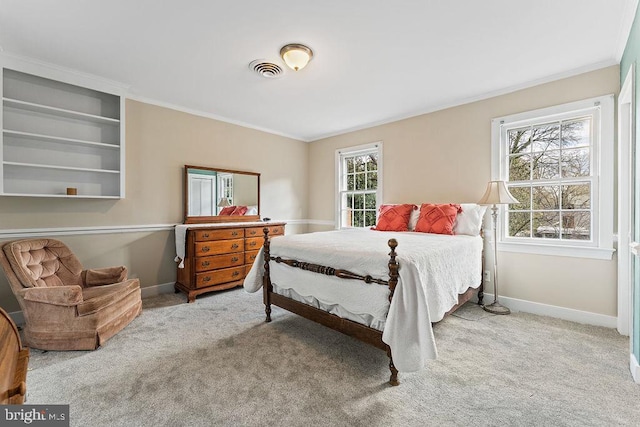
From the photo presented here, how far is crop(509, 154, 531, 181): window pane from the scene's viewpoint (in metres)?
3.31

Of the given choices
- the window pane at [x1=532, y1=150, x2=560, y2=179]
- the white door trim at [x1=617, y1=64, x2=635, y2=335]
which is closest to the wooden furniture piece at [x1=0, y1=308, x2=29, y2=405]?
the white door trim at [x1=617, y1=64, x2=635, y2=335]

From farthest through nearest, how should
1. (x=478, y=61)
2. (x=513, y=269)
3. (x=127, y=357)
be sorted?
(x=513, y=269) < (x=478, y=61) < (x=127, y=357)

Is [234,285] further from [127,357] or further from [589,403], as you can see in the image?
[589,403]

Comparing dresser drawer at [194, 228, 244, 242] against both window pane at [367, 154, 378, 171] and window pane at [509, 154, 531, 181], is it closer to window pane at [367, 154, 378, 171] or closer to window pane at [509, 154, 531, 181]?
window pane at [367, 154, 378, 171]

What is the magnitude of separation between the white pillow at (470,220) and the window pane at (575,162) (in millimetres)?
872

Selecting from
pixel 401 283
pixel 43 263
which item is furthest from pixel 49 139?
pixel 401 283

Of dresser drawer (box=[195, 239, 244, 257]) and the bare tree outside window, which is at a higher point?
the bare tree outside window

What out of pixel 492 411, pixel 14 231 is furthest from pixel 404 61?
pixel 14 231

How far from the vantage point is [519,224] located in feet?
11.1

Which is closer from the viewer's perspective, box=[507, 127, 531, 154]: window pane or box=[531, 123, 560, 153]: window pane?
box=[531, 123, 560, 153]: window pane

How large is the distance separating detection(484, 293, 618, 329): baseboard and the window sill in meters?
0.56

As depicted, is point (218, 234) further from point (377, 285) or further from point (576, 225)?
point (576, 225)

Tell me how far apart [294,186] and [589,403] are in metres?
4.69

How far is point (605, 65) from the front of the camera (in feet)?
9.09
